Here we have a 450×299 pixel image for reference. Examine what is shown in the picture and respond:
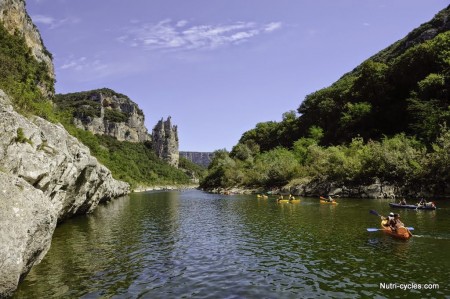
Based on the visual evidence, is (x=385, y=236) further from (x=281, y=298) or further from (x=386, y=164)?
(x=386, y=164)

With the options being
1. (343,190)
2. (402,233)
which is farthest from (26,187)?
(343,190)

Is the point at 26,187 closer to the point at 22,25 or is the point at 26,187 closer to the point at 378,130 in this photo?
the point at 378,130

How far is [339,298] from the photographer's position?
13125 mm

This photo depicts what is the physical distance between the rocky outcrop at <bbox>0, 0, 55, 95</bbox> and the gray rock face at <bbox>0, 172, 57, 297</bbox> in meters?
90.8

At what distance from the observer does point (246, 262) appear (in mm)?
18766

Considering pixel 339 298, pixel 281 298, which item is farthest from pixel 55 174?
pixel 339 298

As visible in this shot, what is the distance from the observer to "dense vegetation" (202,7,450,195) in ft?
194

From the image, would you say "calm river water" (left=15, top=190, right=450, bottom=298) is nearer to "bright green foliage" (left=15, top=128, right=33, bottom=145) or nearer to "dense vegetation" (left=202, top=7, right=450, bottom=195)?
"bright green foliage" (left=15, top=128, right=33, bottom=145)

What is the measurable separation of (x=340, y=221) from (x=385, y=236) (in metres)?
7.43

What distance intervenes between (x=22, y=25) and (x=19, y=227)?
107m

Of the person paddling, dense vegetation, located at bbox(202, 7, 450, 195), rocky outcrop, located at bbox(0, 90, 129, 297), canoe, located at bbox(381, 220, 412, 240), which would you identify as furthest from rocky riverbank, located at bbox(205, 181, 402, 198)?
rocky outcrop, located at bbox(0, 90, 129, 297)

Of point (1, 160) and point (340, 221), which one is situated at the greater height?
point (1, 160)

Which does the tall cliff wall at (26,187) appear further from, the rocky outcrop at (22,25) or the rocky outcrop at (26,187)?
the rocky outcrop at (22,25)

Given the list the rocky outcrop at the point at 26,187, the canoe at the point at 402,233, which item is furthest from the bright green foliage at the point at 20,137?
the canoe at the point at 402,233
